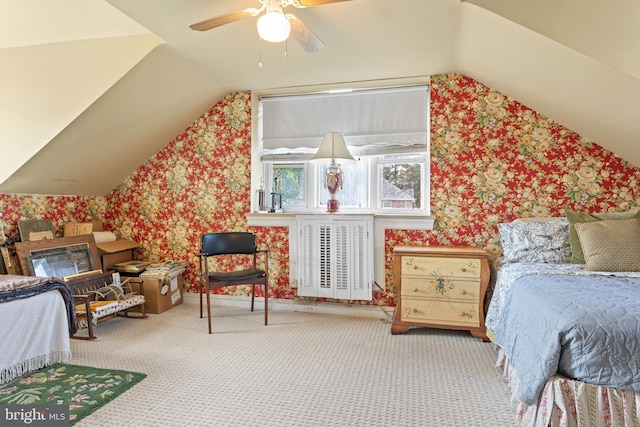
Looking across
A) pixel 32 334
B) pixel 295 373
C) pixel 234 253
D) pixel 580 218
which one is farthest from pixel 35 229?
pixel 580 218

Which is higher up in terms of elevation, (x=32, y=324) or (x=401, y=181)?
(x=401, y=181)

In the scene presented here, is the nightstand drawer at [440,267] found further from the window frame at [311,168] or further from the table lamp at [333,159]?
the table lamp at [333,159]

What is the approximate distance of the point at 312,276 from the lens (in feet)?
12.0

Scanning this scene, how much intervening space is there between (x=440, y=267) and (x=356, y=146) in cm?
146

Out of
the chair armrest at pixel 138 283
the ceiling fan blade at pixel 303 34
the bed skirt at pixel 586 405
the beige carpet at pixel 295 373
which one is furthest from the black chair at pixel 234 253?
the bed skirt at pixel 586 405

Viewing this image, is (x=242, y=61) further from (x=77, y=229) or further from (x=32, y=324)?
(x=32, y=324)

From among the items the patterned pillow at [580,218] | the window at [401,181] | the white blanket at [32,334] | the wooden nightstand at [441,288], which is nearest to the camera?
the white blanket at [32,334]

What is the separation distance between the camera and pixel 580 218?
2.87 m

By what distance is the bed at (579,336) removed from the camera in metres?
1.52

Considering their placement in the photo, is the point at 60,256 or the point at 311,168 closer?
the point at 60,256

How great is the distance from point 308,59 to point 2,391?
121 inches

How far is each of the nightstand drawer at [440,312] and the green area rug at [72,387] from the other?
2065mm

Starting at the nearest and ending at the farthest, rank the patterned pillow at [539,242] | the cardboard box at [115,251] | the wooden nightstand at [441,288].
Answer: the patterned pillow at [539,242], the wooden nightstand at [441,288], the cardboard box at [115,251]

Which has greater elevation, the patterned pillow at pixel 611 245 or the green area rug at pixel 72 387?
the patterned pillow at pixel 611 245
